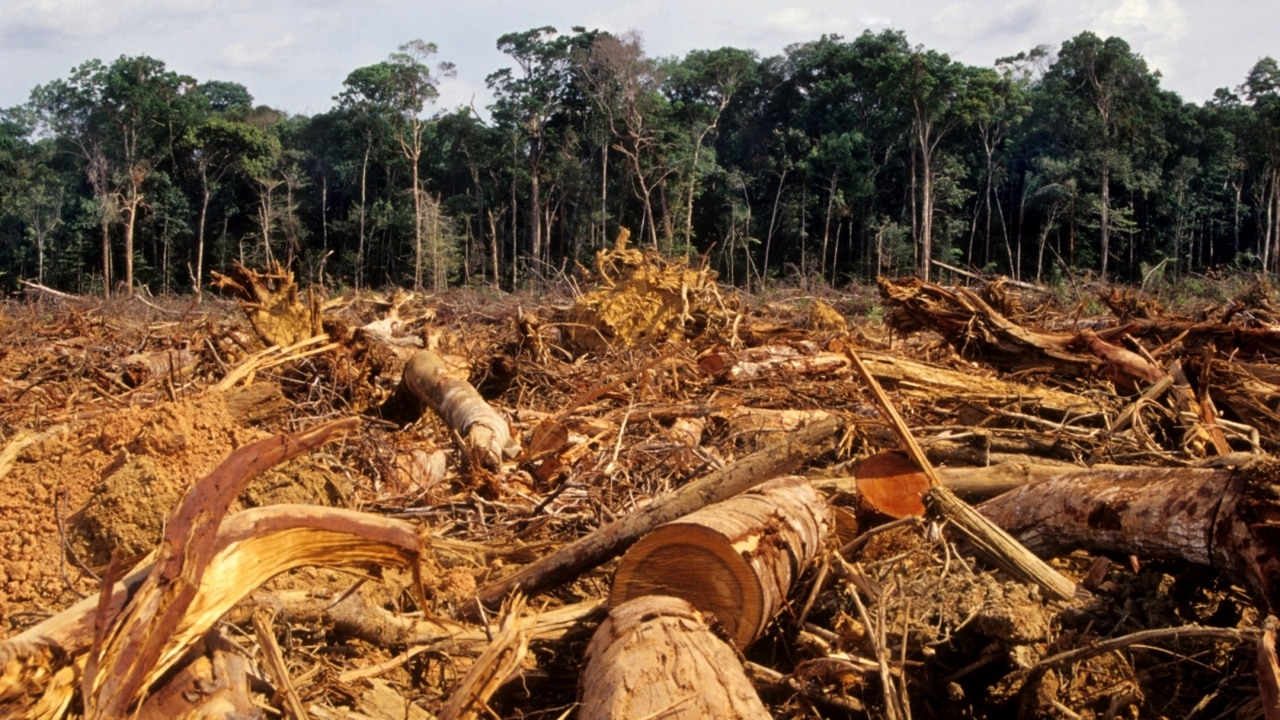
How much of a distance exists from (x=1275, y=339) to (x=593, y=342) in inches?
206

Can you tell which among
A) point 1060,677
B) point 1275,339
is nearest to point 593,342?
point 1275,339

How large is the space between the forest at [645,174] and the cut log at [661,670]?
30371 millimetres

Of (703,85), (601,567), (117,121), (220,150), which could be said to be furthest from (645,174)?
(601,567)

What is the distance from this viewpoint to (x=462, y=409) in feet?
17.8

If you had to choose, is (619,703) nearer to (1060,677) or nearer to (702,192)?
(1060,677)

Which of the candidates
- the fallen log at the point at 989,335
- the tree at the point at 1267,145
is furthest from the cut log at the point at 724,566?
the tree at the point at 1267,145

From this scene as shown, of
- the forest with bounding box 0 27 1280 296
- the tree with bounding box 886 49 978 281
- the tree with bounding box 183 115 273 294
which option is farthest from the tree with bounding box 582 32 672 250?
the tree with bounding box 183 115 273 294

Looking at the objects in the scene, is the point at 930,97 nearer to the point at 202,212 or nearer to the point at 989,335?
the point at 202,212

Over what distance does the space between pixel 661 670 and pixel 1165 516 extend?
5.02ft

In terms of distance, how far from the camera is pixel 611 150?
37875 millimetres

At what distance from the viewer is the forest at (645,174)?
34.5 m

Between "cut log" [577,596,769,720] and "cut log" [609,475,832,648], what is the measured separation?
115 millimetres

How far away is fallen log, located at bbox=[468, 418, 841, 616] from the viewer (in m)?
3.23

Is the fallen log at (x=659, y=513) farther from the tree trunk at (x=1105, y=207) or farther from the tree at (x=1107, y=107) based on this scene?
the tree at (x=1107, y=107)
